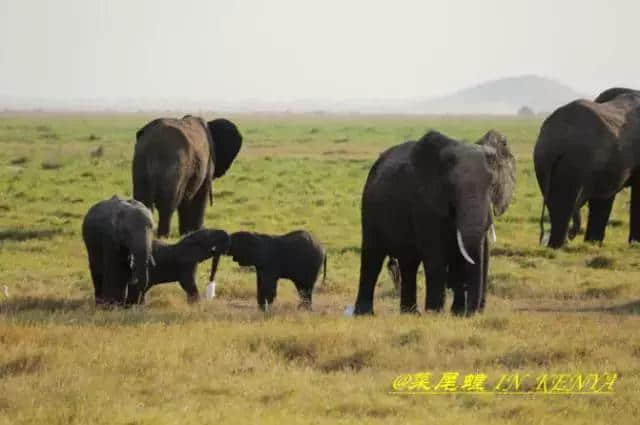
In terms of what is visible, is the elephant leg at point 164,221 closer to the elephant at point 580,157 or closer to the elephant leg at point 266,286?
the elephant leg at point 266,286

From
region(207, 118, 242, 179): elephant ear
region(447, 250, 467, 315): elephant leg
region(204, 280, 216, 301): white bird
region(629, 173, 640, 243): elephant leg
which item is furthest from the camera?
region(207, 118, 242, 179): elephant ear

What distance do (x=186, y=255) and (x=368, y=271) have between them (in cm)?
233

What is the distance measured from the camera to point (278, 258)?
1502 cm

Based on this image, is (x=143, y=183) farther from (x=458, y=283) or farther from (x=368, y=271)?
(x=458, y=283)

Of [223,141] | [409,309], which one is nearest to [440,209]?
[409,309]

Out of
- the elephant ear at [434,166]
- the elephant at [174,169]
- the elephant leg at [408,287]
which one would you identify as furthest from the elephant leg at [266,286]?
the elephant at [174,169]

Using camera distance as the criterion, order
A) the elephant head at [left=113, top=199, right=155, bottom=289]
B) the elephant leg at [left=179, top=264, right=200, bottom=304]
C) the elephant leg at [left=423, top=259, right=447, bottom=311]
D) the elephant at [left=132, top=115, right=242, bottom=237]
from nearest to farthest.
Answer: the elephant leg at [left=423, top=259, right=447, bottom=311] → the elephant head at [left=113, top=199, right=155, bottom=289] → the elephant leg at [left=179, top=264, right=200, bottom=304] → the elephant at [left=132, top=115, right=242, bottom=237]

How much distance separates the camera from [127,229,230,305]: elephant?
14.9m

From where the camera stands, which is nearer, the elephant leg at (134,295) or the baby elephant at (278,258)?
the elephant leg at (134,295)

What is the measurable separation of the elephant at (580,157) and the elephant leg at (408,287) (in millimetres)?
6144

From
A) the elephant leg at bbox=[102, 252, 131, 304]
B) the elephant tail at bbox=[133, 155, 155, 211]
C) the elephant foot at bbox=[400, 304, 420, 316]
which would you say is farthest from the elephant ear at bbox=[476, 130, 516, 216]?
the elephant tail at bbox=[133, 155, 155, 211]

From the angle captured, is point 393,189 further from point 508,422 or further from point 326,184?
point 326,184

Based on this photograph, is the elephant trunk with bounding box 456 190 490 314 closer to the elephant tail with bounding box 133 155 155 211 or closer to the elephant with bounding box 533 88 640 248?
the elephant with bounding box 533 88 640 248

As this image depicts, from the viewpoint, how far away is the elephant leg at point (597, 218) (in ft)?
71.1
